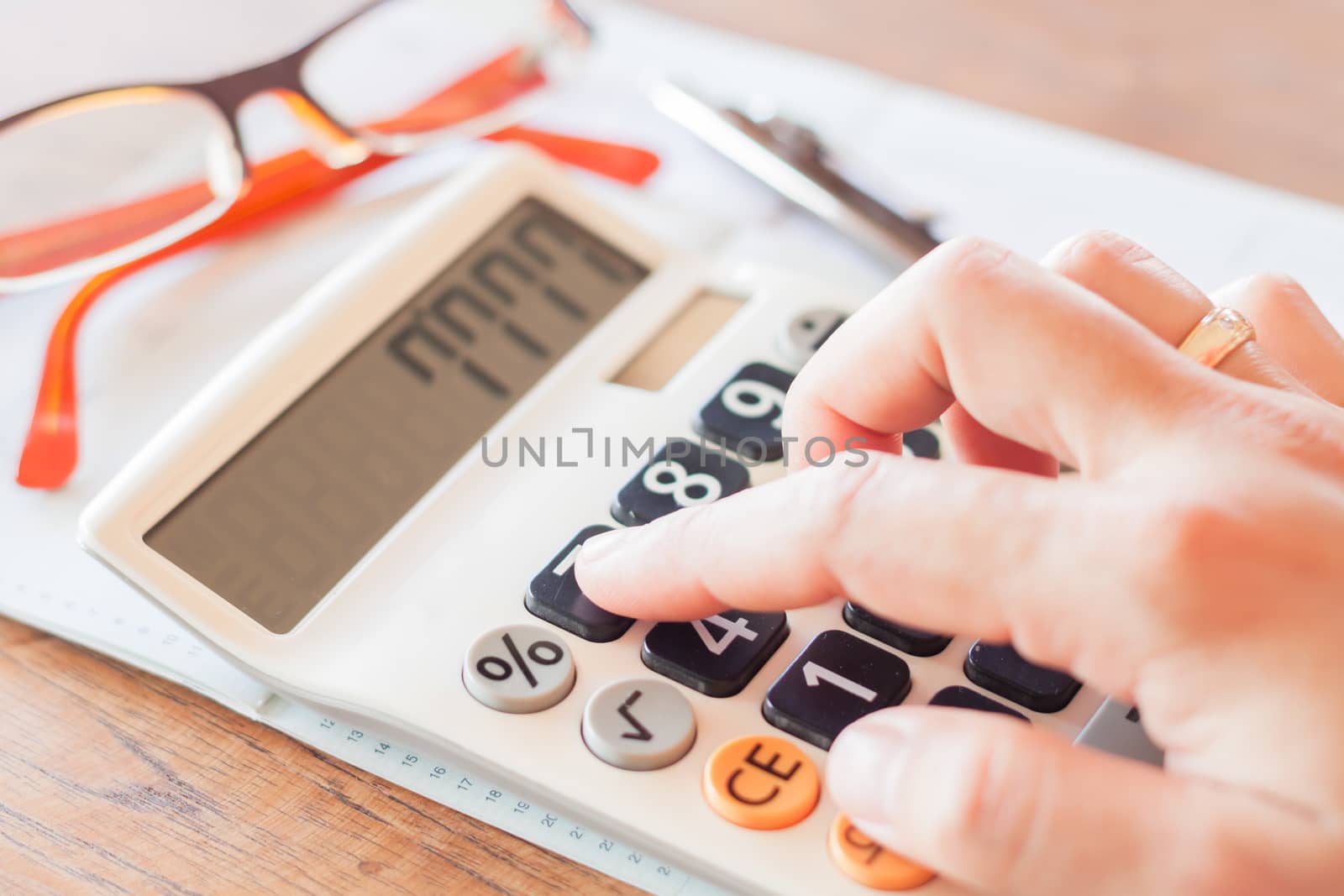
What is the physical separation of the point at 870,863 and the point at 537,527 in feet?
0.54

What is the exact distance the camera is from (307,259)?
613mm

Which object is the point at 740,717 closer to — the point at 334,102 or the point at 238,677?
the point at 238,677

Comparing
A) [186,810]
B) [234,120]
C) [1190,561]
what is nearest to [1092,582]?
[1190,561]

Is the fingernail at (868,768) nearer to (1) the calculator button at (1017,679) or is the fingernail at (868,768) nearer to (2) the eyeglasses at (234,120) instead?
(1) the calculator button at (1017,679)

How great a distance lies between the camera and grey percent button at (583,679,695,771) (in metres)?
0.35

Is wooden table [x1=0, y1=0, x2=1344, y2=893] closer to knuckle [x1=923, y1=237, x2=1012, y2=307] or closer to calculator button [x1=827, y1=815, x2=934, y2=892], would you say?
calculator button [x1=827, y1=815, x2=934, y2=892]

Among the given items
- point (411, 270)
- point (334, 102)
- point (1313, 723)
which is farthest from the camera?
point (334, 102)

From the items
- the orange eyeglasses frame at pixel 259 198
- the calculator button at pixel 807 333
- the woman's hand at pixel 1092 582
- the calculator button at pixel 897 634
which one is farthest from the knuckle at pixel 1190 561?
the orange eyeglasses frame at pixel 259 198

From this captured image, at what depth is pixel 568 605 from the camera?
1.28 ft

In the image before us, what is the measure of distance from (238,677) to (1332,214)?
526 mm

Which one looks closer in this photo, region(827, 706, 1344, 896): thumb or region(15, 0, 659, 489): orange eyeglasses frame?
region(827, 706, 1344, 896): thumb

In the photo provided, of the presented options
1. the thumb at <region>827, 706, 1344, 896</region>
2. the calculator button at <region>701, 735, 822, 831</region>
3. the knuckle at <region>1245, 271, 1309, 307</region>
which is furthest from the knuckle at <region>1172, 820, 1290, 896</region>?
the knuckle at <region>1245, 271, 1309, 307</region>

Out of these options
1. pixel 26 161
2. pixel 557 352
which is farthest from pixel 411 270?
pixel 26 161

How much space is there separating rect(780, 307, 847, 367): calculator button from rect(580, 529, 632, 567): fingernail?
0.13 metres
